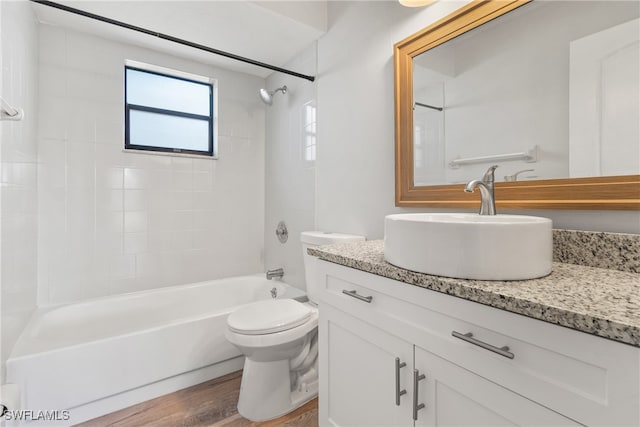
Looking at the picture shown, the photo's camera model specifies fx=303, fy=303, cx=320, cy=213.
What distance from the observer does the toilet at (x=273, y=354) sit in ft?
4.83

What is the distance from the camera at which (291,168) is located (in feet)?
8.16

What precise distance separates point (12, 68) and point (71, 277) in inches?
52.0

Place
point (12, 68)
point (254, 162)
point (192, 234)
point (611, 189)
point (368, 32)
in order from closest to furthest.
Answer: point (611, 189) → point (12, 68) → point (368, 32) → point (192, 234) → point (254, 162)

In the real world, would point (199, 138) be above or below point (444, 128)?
above

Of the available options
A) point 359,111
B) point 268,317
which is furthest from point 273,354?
point 359,111

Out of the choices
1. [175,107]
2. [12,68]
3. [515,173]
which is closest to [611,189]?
[515,173]

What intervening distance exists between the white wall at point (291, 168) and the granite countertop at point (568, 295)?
1455mm

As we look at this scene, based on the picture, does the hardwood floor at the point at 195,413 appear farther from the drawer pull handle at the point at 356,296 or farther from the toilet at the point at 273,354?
the drawer pull handle at the point at 356,296

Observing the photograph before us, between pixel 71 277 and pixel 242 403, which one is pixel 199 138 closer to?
pixel 71 277

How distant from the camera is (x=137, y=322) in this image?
2.15m

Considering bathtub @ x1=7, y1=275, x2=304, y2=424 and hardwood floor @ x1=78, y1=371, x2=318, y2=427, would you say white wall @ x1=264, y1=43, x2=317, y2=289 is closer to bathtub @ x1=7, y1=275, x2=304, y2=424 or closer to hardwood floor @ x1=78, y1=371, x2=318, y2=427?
bathtub @ x1=7, y1=275, x2=304, y2=424

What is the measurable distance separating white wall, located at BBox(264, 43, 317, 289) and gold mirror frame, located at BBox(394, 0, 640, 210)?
85 cm

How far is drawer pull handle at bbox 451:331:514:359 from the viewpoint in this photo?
64 cm

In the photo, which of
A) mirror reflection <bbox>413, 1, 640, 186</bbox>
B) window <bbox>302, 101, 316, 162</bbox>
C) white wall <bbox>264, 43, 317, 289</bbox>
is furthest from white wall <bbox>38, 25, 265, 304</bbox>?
mirror reflection <bbox>413, 1, 640, 186</bbox>
